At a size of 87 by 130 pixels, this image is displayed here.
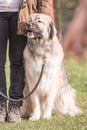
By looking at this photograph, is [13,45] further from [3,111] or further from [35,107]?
[35,107]

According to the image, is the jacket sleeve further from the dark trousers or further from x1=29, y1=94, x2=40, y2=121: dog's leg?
x1=29, y1=94, x2=40, y2=121: dog's leg

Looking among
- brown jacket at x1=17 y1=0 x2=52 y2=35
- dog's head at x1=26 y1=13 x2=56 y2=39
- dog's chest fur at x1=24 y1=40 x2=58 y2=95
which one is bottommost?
dog's chest fur at x1=24 y1=40 x2=58 y2=95

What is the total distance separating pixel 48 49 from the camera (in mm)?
7891

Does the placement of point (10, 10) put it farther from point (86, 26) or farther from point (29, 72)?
point (86, 26)

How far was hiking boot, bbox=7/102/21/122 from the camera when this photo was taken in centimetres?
781

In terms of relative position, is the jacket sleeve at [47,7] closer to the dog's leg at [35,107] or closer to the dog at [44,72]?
the dog at [44,72]

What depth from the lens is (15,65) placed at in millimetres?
7637

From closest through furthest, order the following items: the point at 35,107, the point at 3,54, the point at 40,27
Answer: the point at 3,54, the point at 40,27, the point at 35,107

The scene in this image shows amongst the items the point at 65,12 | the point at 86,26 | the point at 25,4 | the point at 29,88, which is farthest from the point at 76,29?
the point at 65,12

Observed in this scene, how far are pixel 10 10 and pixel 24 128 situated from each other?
1557 mm

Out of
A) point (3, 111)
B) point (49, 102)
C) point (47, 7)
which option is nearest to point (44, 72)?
point (49, 102)

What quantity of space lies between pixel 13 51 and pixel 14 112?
2.96 feet

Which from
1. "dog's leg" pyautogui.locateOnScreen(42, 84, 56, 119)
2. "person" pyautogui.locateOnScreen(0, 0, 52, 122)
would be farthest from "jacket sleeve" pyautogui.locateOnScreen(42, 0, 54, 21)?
"dog's leg" pyautogui.locateOnScreen(42, 84, 56, 119)

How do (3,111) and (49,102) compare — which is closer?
(3,111)
